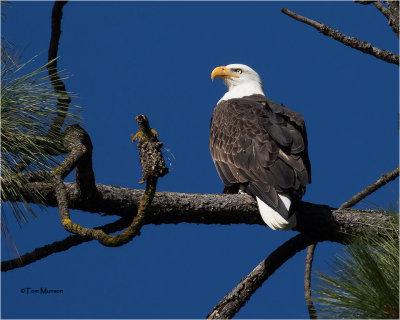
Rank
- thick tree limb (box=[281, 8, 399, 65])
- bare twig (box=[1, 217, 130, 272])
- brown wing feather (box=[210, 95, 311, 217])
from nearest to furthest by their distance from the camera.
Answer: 1. bare twig (box=[1, 217, 130, 272])
2. thick tree limb (box=[281, 8, 399, 65])
3. brown wing feather (box=[210, 95, 311, 217])

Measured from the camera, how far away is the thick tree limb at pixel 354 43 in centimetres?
320

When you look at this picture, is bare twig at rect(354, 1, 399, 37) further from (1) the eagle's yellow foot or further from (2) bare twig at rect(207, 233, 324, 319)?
(1) the eagle's yellow foot

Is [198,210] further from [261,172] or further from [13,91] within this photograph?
[13,91]

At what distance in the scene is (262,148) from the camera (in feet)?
12.8

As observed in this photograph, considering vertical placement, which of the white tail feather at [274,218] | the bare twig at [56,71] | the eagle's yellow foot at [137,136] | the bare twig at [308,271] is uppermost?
the bare twig at [56,71]

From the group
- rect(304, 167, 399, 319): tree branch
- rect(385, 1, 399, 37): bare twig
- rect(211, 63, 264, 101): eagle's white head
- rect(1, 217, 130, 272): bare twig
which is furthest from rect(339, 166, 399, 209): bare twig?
rect(211, 63, 264, 101): eagle's white head

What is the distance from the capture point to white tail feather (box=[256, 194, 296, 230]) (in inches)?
134

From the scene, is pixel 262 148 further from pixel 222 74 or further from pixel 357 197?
pixel 222 74

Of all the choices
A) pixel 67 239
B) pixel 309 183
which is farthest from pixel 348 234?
pixel 67 239

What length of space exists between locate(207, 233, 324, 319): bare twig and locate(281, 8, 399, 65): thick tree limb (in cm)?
102

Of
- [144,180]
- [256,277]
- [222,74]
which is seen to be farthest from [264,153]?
[222,74]

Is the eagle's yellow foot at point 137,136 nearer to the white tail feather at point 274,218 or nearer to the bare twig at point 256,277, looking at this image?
the bare twig at point 256,277

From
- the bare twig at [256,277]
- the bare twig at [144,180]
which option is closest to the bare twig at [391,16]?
the bare twig at [256,277]

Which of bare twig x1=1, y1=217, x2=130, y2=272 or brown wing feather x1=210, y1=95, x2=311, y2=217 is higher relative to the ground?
brown wing feather x1=210, y1=95, x2=311, y2=217
